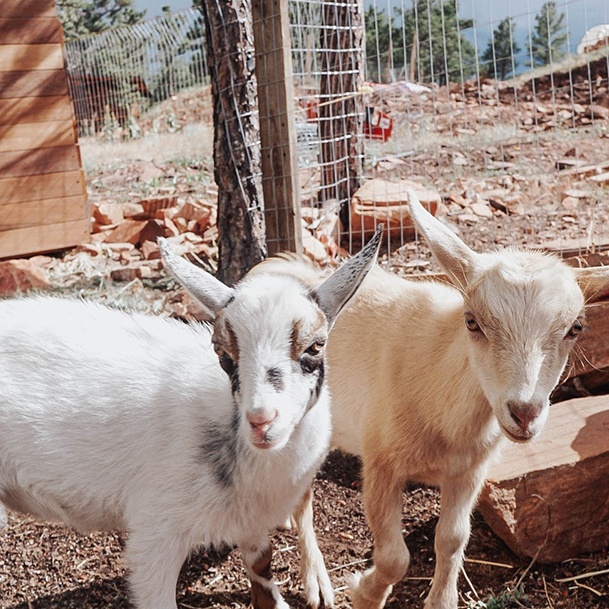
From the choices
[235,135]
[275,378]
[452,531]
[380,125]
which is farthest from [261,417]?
[380,125]

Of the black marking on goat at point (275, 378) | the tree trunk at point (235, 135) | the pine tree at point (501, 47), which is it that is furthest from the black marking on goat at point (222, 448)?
the pine tree at point (501, 47)

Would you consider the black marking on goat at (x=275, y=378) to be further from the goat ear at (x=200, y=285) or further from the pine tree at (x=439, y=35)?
the pine tree at (x=439, y=35)

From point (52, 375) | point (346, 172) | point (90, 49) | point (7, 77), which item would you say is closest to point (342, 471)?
point (52, 375)

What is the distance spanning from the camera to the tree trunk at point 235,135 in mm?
4945

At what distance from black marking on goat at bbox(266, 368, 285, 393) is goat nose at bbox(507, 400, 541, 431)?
30.4 inches

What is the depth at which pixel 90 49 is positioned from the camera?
2492 centimetres

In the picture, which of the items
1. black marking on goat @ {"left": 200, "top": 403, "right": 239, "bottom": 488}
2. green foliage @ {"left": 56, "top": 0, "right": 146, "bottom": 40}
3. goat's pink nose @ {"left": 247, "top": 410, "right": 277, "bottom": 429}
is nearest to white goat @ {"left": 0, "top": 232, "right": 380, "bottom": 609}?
black marking on goat @ {"left": 200, "top": 403, "right": 239, "bottom": 488}

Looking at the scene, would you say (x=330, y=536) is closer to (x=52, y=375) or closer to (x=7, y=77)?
(x=52, y=375)

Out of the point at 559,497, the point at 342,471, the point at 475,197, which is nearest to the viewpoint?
the point at 559,497

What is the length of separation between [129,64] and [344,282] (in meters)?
24.5

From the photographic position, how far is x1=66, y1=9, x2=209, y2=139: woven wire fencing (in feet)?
80.0

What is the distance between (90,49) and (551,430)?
24419mm

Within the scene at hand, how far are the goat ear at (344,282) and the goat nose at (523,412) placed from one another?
695mm

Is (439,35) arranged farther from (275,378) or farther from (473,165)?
(275,378)
